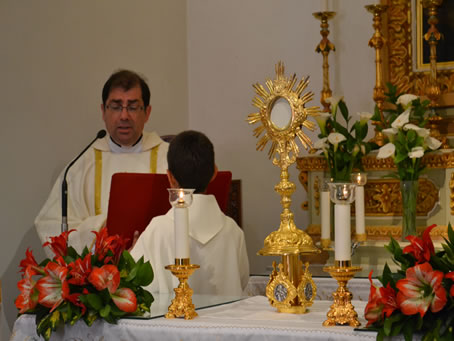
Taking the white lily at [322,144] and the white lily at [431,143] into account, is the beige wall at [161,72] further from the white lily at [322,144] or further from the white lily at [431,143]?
the white lily at [431,143]

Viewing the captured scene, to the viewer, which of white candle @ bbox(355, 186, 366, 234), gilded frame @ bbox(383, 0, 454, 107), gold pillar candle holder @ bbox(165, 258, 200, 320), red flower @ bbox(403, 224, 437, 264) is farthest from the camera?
gilded frame @ bbox(383, 0, 454, 107)

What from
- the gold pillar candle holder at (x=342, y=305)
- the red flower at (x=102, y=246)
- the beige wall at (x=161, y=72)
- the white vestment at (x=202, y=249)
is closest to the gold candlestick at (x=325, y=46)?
the beige wall at (x=161, y=72)

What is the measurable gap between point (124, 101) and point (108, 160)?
52cm

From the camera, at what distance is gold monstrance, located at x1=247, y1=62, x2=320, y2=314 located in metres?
2.84

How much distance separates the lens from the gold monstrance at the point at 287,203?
284 centimetres


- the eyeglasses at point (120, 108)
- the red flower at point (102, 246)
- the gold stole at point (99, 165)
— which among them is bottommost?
the red flower at point (102, 246)

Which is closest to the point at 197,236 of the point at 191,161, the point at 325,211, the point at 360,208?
the point at 191,161

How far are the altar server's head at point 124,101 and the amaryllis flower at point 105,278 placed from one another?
9.06 feet

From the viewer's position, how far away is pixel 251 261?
7.19m

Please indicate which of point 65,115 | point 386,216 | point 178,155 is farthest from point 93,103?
point 178,155

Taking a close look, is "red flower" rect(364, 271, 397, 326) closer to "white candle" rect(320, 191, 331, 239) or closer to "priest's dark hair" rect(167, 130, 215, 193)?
"priest's dark hair" rect(167, 130, 215, 193)

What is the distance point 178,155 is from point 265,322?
0.95 m

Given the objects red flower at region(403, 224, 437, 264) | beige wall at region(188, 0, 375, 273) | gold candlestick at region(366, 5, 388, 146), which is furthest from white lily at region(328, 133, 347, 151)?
red flower at region(403, 224, 437, 264)

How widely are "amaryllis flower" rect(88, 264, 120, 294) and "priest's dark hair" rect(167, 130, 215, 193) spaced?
645mm
